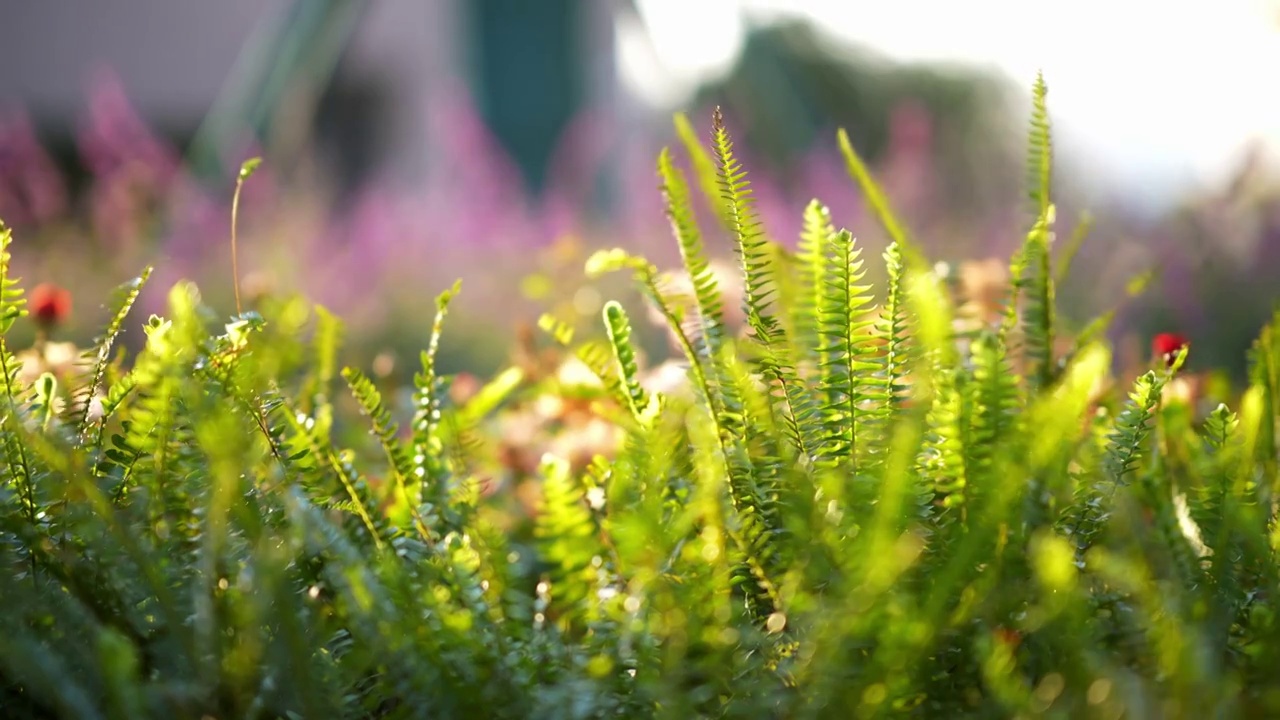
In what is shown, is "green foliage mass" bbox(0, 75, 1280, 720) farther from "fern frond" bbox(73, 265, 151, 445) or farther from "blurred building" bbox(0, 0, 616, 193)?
"blurred building" bbox(0, 0, 616, 193)

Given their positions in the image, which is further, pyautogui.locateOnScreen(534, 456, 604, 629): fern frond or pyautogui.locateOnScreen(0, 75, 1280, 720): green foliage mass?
pyautogui.locateOnScreen(534, 456, 604, 629): fern frond

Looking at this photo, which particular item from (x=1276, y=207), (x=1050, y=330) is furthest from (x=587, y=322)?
(x=1276, y=207)

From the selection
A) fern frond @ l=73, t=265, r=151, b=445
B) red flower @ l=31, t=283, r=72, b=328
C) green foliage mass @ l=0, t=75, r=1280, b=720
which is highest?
red flower @ l=31, t=283, r=72, b=328

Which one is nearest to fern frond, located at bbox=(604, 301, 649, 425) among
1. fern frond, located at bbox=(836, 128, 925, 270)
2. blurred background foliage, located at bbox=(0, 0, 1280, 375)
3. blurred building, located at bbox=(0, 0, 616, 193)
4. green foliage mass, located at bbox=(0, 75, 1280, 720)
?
green foliage mass, located at bbox=(0, 75, 1280, 720)

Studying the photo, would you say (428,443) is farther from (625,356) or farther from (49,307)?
(49,307)

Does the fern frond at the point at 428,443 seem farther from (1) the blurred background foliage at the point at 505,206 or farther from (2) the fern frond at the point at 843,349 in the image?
(1) the blurred background foliage at the point at 505,206

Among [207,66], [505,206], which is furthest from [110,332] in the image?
[207,66]

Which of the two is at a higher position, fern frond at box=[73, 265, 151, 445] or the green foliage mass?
fern frond at box=[73, 265, 151, 445]
